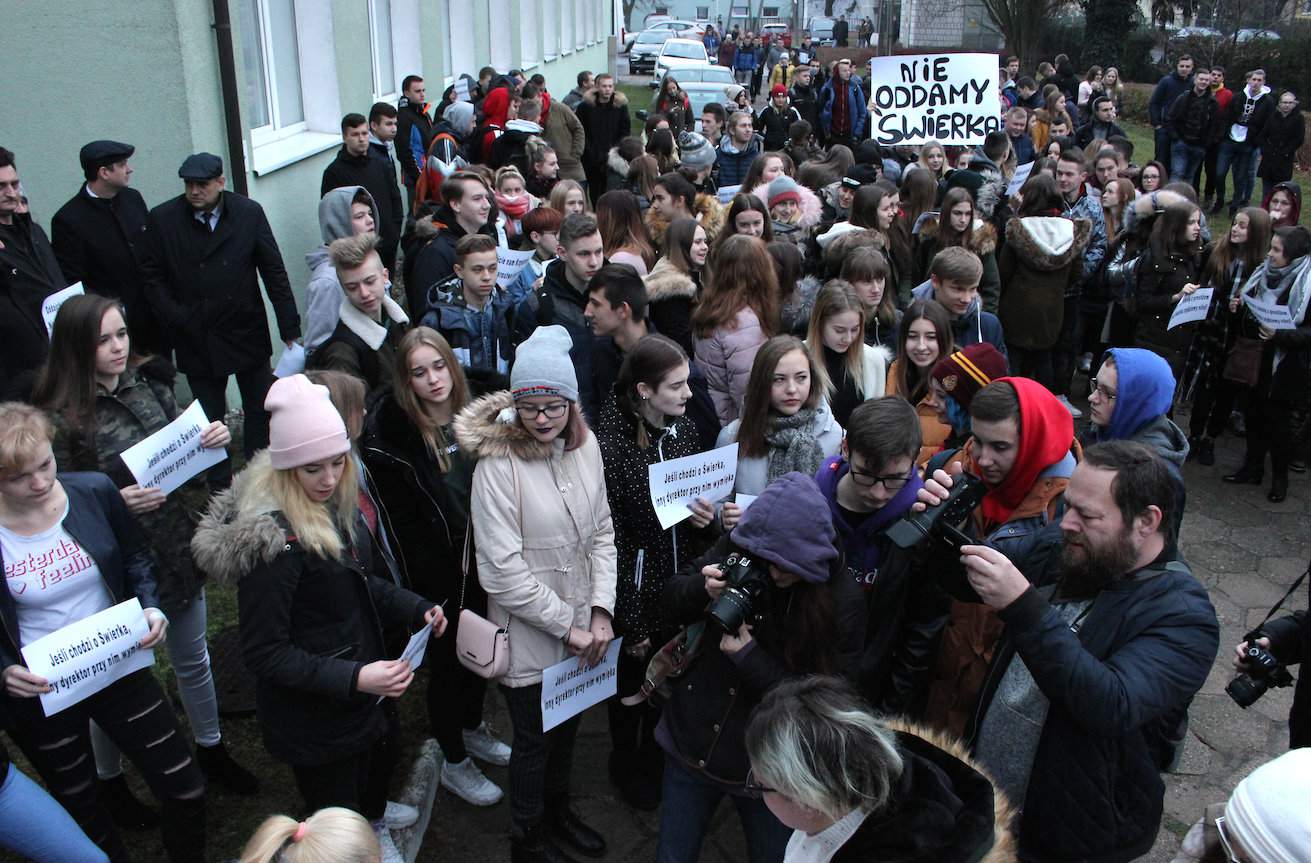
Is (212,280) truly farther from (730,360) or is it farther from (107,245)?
(730,360)

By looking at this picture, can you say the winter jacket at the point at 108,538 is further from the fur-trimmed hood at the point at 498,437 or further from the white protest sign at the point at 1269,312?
the white protest sign at the point at 1269,312

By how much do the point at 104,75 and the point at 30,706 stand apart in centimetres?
507

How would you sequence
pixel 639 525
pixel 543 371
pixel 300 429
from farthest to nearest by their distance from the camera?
pixel 639 525 < pixel 543 371 < pixel 300 429

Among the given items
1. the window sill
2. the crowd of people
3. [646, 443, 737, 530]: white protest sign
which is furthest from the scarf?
the window sill

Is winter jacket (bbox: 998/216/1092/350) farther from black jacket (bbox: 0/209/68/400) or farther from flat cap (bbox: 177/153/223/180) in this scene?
black jacket (bbox: 0/209/68/400)

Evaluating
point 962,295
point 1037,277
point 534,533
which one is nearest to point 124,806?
point 534,533

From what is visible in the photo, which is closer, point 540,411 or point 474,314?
point 540,411

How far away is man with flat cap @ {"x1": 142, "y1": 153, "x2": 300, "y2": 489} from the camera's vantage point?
5.68m

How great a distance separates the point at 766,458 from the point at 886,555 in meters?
0.87

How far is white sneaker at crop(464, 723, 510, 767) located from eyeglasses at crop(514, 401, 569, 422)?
5.21 ft

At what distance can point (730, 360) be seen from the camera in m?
4.79

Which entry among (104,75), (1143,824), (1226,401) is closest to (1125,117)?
(1226,401)

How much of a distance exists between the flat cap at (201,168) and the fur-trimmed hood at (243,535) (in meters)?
3.36

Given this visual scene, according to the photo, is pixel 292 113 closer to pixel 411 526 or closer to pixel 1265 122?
pixel 411 526
